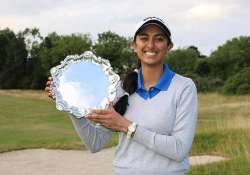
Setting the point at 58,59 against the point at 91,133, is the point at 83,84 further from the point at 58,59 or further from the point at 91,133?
the point at 58,59

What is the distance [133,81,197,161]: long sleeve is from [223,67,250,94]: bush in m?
34.4

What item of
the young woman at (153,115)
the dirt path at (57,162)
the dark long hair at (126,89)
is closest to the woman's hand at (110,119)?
the young woman at (153,115)

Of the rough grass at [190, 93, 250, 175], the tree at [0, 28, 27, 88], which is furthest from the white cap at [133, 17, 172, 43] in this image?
the tree at [0, 28, 27, 88]

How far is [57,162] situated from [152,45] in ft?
25.3

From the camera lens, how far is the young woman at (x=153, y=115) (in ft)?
8.53

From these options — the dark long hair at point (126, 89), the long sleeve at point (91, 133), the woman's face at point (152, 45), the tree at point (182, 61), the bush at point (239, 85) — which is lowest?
the bush at point (239, 85)

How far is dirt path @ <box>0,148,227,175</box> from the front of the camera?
9.30 metres

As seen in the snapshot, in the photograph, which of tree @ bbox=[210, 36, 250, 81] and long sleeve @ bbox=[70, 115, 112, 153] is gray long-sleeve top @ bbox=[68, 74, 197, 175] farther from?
tree @ bbox=[210, 36, 250, 81]

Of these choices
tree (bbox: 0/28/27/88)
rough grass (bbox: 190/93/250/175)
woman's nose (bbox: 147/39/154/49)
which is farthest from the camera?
tree (bbox: 0/28/27/88)

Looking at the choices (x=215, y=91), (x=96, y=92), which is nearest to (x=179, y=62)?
(x=215, y=91)

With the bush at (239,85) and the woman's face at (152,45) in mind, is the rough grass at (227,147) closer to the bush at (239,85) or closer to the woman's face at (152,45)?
the woman's face at (152,45)

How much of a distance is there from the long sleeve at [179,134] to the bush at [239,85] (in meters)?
34.4

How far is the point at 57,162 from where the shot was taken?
33.3 ft

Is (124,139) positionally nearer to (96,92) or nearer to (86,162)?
(96,92)
